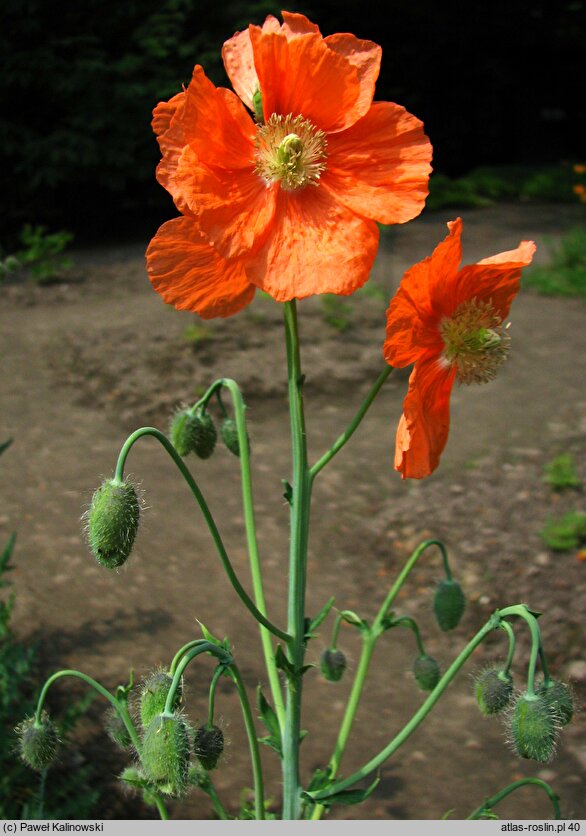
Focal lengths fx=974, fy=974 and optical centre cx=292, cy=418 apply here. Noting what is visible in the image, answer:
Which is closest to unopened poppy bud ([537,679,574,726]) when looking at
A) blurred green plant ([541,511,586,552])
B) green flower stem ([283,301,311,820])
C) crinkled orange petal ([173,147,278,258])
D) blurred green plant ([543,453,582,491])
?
green flower stem ([283,301,311,820])

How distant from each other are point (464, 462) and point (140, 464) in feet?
5.40

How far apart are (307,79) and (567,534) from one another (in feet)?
10.2

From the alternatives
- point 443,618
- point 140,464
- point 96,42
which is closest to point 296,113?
point 443,618

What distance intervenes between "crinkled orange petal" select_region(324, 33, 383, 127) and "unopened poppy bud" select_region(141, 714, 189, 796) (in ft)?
2.82

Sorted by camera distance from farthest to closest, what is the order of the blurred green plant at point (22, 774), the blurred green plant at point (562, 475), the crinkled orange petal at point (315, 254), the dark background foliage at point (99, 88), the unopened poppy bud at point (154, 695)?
the dark background foliage at point (99, 88)
the blurred green plant at point (562, 475)
the blurred green plant at point (22, 774)
the unopened poppy bud at point (154, 695)
the crinkled orange petal at point (315, 254)

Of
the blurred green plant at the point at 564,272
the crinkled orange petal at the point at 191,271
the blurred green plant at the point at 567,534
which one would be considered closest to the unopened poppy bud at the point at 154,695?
the crinkled orange petal at the point at 191,271

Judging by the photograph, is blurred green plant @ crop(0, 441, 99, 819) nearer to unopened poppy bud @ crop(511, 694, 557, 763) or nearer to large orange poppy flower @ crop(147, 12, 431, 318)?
unopened poppy bud @ crop(511, 694, 557, 763)

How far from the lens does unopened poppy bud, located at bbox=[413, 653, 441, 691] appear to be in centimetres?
195

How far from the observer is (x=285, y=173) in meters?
1.33

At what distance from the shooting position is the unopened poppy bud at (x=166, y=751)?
1.29m

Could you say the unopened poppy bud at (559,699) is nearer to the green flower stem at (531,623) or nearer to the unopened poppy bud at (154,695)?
the green flower stem at (531,623)

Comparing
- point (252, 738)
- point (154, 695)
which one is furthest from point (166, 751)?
point (252, 738)

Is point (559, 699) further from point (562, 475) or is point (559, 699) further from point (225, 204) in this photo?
point (562, 475)

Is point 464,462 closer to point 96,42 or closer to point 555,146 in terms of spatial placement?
point 96,42
